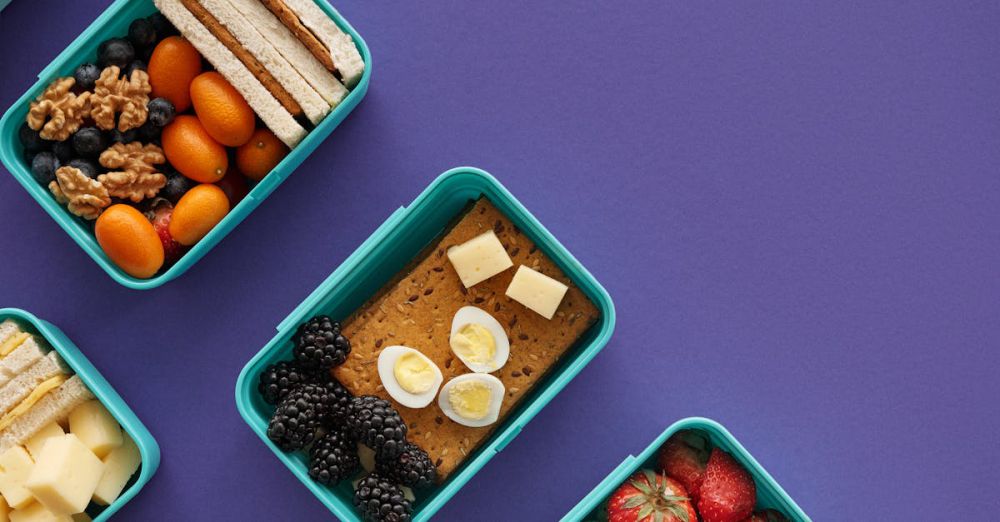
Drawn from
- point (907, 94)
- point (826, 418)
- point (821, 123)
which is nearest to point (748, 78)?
point (821, 123)

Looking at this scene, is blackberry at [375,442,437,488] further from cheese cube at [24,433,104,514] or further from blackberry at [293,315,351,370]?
cheese cube at [24,433,104,514]

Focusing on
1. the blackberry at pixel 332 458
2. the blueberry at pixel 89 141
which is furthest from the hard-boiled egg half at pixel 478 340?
the blueberry at pixel 89 141

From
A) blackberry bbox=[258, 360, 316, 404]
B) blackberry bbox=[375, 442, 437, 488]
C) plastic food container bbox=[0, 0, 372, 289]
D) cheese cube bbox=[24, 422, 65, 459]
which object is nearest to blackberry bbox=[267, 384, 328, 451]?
blackberry bbox=[258, 360, 316, 404]

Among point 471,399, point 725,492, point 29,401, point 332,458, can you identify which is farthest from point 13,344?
point 725,492

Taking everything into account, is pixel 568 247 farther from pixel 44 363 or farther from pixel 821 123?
pixel 44 363

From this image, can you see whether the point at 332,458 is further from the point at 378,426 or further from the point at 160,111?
the point at 160,111

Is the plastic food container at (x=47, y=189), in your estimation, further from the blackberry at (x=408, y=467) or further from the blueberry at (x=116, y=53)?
the blackberry at (x=408, y=467)
